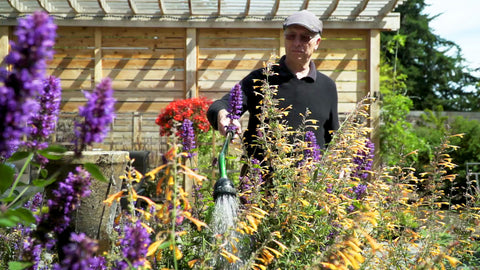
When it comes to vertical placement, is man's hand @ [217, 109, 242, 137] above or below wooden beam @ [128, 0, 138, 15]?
below

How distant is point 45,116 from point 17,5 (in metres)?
7.75

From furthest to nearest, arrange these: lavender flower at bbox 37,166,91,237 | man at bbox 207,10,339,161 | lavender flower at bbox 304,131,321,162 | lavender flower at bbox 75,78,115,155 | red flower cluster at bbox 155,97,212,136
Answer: red flower cluster at bbox 155,97,212,136, man at bbox 207,10,339,161, lavender flower at bbox 304,131,321,162, lavender flower at bbox 37,166,91,237, lavender flower at bbox 75,78,115,155

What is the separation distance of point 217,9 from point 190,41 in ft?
2.28

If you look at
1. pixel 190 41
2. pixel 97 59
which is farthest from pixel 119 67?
pixel 190 41

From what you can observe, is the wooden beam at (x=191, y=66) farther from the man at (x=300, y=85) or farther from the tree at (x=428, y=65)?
the tree at (x=428, y=65)

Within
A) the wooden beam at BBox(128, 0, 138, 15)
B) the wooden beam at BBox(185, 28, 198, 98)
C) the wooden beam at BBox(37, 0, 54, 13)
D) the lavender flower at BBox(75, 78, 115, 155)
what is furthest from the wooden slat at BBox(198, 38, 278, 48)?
the lavender flower at BBox(75, 78, 115, 155)

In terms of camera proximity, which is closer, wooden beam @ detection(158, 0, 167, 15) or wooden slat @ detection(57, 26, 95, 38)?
wooden beam @ detection(158, 0, 167, 15)

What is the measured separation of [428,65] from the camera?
2492cm

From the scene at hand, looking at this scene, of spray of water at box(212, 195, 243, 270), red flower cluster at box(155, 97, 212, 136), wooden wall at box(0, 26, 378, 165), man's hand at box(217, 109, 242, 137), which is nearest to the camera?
spray of water at box(212, 195, 243, 270)

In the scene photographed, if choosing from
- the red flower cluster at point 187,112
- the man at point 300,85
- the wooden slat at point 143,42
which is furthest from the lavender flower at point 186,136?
the wooden slat at point 143,42

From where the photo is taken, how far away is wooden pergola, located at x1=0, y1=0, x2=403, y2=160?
26.4ft

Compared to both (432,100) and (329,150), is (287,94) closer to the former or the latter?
(329,150)

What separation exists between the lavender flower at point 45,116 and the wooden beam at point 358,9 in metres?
7.06

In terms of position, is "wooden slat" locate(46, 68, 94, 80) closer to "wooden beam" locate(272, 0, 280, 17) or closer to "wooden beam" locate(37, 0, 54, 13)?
"wooden beam" locate(37, 0, 54, 13)
